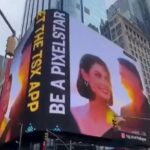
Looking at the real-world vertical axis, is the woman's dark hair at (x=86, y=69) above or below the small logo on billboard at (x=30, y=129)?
above

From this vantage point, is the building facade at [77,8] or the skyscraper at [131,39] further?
the building facade at [77,8]

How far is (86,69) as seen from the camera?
3781cm

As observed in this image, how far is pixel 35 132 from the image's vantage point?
30391 millimetres

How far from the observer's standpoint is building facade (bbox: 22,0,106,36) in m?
110

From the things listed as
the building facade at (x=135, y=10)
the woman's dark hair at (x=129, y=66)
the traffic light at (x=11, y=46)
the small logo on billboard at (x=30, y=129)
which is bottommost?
the traffic light at (x=11, y=46)

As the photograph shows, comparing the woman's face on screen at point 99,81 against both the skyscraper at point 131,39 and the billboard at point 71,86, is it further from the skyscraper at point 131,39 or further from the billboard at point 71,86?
the skyscraper at point 131,39

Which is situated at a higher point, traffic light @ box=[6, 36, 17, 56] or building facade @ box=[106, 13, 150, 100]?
building facade @ box=[106, 13, 150, 100]

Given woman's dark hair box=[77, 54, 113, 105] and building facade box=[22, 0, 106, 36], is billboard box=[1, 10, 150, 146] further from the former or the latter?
building facade box=[22, 0, 106, 36]

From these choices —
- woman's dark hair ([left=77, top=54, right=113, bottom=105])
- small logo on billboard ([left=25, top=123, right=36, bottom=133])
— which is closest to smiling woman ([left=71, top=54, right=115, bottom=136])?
woman's dark hair ([left=77, top=54, right=113, bottom=105])

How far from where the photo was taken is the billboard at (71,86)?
31.8 m

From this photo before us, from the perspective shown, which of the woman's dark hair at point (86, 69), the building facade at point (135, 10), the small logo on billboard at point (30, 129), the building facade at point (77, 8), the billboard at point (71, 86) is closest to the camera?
the small logo on billboard at point (30, 129)

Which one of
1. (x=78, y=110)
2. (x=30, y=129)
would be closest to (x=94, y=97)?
(x=78, y=110)

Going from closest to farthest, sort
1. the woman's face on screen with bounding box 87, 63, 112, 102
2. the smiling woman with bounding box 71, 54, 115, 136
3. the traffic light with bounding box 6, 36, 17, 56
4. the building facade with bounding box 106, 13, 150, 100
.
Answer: the traffic light with bounding box 6, 36, 17, 56
the smiling woman with bounding box 71, 54, 115, 136
the woman's face on screen with bounding box 87, 63, 112, 102
the building facade with bounding box 106, 13, 150, 100

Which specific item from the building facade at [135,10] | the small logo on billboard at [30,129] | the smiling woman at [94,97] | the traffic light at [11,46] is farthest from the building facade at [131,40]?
the traffic light at [11,46]
